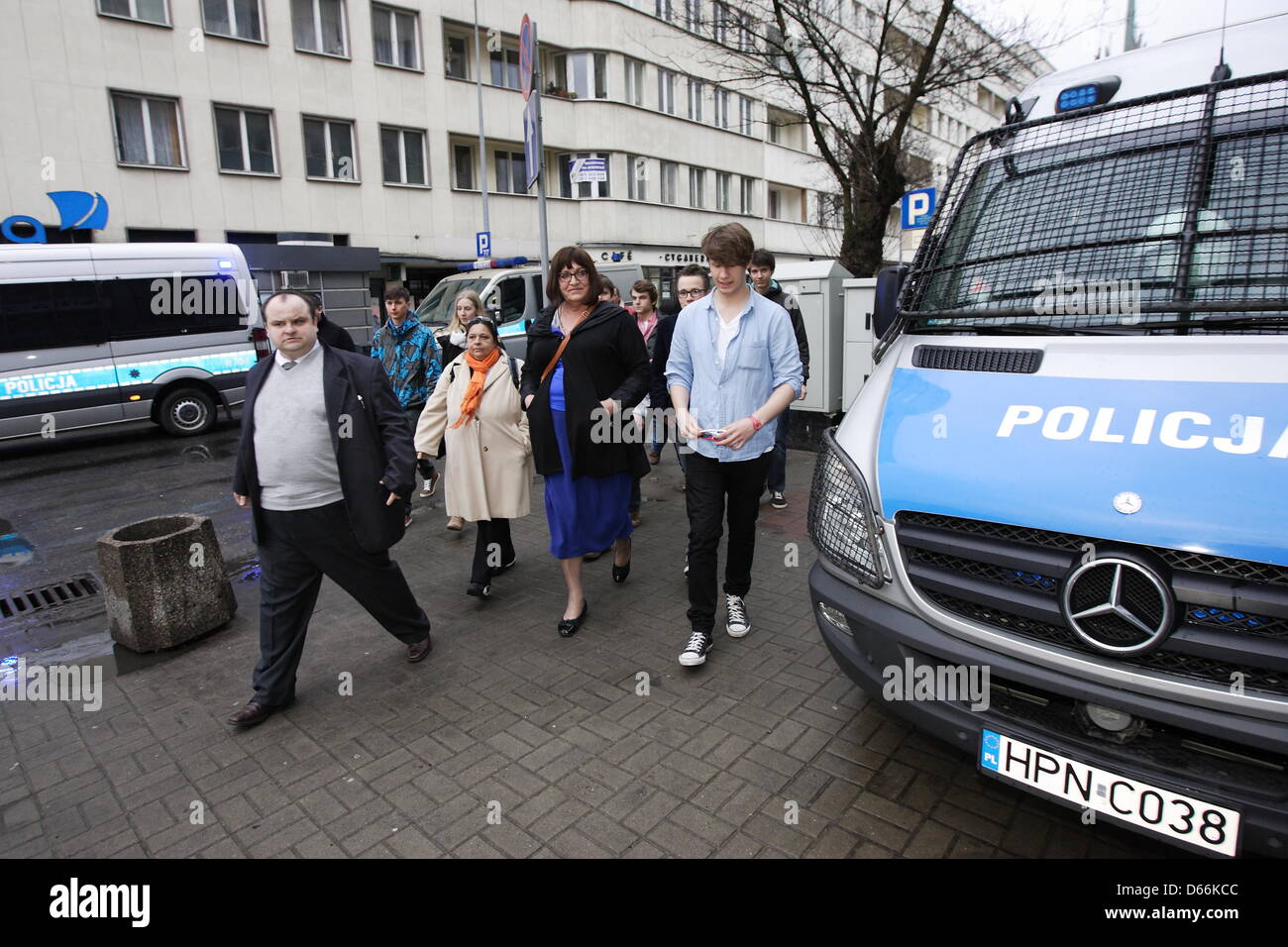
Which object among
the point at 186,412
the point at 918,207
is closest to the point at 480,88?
the point at 186,412

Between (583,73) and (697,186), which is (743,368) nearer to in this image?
(583,73)

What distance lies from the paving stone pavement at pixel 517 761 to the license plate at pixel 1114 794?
49cm

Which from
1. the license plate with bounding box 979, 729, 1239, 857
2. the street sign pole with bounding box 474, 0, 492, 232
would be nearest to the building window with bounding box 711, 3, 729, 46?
the street sign pole with bounding box 474, 0, 492, 232

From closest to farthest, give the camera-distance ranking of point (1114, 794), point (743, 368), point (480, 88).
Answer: point (1114, 794), point (743, 368), point (480, 88)

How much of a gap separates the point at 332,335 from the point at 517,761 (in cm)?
246

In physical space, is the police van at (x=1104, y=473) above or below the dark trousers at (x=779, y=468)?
above

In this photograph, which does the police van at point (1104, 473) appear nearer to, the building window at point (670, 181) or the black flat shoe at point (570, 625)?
the black flat shoe at point (570, 625)

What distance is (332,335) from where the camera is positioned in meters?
4.18

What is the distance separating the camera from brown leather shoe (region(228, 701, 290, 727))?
3.41 meters

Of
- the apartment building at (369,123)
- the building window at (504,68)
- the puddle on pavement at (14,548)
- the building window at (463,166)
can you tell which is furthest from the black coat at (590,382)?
the building window at (504,68)

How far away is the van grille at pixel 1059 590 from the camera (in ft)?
6.09
